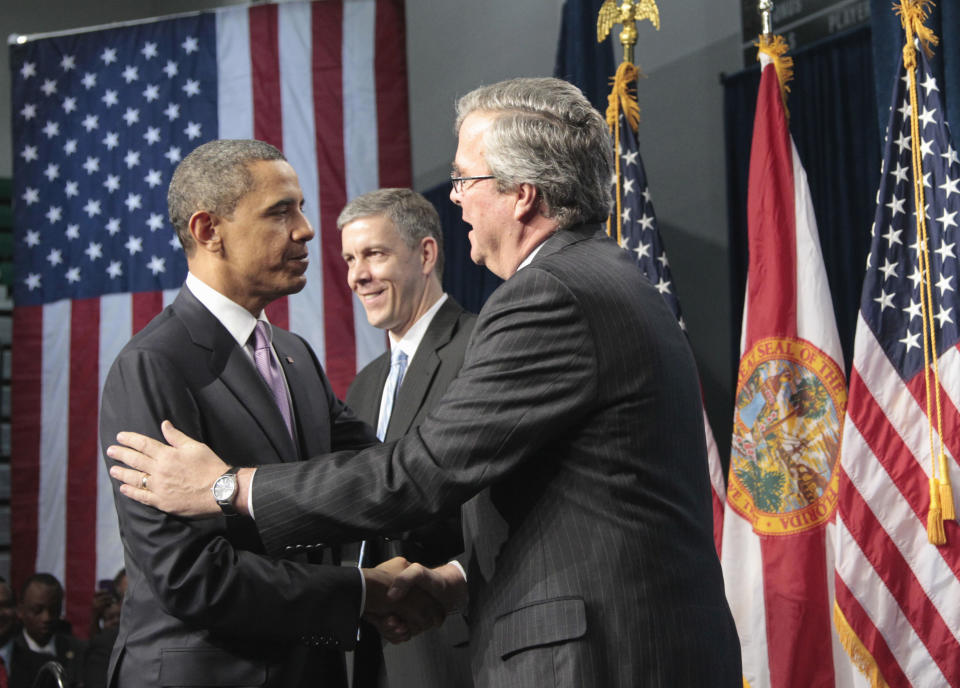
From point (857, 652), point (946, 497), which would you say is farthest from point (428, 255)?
point (857, 652)

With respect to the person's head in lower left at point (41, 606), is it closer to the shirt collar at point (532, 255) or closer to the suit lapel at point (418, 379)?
the suit lapel at point (418, 379)

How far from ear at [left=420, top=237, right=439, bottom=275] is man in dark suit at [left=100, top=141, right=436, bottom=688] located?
1204 mm

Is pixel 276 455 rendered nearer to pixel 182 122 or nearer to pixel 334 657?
pixel 334 657

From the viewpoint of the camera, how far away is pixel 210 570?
5.19 feet

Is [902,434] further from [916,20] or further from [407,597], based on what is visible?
[407,597]

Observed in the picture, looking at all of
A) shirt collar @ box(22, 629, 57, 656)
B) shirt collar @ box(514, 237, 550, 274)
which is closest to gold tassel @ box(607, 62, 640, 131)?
shirt collar @ box(514, 237, 550, 274)

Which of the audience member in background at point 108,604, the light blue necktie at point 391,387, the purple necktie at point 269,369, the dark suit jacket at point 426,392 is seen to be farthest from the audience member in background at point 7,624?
the purple necktie at point 269,369

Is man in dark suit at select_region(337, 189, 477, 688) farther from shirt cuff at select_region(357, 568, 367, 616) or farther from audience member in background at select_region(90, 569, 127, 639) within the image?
audience member in background at select_region(90, 569, 127, 639)

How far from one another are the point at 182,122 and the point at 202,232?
389 centimetres

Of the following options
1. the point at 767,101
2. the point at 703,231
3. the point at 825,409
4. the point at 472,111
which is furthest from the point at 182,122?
the point at 472,111

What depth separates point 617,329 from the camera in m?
1.58

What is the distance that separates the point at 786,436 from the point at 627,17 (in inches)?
69.1

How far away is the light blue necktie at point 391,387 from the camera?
293cm

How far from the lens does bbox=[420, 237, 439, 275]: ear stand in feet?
10.6
